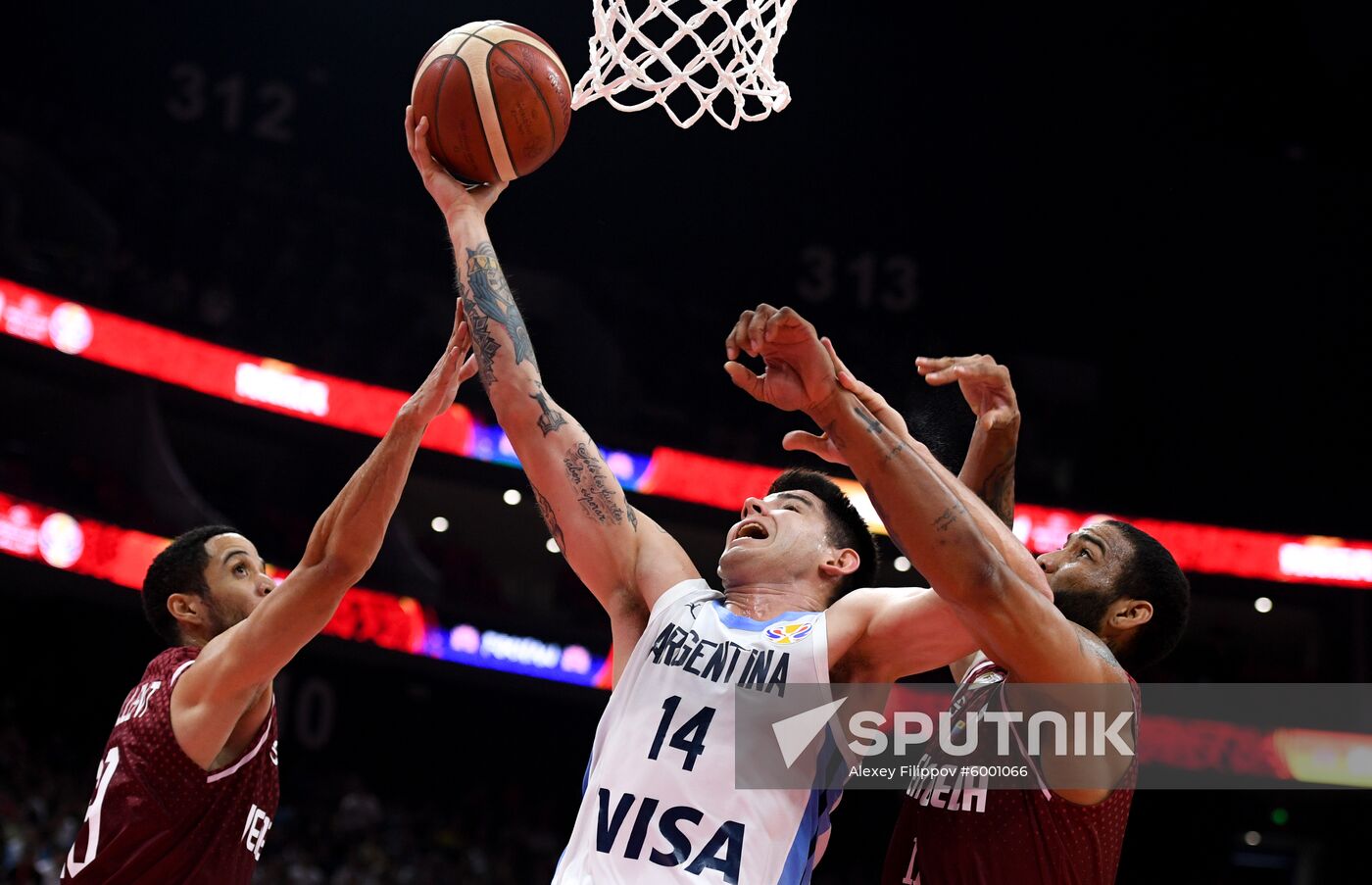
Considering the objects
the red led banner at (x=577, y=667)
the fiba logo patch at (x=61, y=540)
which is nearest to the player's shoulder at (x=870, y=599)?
the red led banner at (x=577, y=667)

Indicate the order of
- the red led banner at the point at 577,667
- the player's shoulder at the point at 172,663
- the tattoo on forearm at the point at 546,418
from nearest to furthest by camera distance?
1. the tattoo on forearm at the point at 546,418
2. the player's shoulder at the point at 172,663
3. the red led banner at the point at 577,667

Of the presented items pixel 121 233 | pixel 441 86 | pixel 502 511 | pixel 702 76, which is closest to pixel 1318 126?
pixel 702 76

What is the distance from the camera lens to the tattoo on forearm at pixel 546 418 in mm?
3385

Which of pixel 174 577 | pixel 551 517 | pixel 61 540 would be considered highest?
pixel 61 540

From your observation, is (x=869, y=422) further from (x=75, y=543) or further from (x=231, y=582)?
(x=75, y=543)

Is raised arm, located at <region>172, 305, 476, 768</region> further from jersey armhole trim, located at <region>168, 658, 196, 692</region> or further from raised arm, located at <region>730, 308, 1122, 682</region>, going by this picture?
raised arm, located at <region>730, 308, 1122, 682</region>

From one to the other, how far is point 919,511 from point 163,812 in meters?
2.21

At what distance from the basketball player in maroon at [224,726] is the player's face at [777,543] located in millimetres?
876

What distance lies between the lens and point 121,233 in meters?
15.5

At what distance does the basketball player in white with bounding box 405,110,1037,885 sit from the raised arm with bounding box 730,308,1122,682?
0.04 metres

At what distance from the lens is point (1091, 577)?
125 inches

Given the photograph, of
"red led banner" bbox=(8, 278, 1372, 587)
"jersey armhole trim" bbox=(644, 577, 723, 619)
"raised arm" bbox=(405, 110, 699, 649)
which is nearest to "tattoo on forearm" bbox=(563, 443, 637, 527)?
"raised arm" bbox=(405, 110, 699, 649)

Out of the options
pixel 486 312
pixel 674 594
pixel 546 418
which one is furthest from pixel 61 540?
pixel 674 594

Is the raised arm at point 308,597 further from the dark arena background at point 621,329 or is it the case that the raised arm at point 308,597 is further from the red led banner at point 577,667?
the red led banner at point 577,667
